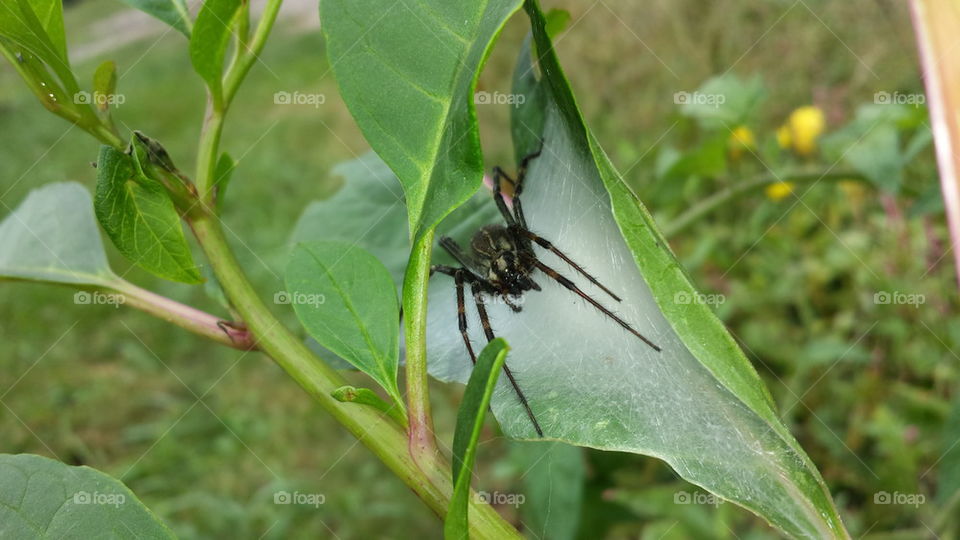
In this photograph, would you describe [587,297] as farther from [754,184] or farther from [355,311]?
[754,184]

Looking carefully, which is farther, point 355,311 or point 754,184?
point 754,184

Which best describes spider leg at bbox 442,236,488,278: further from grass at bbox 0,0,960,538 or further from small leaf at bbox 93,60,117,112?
small leaf at bbox 93,60,117,112

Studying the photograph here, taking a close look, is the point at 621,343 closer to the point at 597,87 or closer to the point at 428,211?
the point at 428,211

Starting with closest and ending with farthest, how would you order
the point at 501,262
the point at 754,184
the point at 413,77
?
the point at 413,77 < the point at 501,262 < the point at 754,184

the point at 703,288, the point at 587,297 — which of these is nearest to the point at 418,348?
the point at 587,297

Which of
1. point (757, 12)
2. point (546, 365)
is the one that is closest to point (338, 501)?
point (546, 365)

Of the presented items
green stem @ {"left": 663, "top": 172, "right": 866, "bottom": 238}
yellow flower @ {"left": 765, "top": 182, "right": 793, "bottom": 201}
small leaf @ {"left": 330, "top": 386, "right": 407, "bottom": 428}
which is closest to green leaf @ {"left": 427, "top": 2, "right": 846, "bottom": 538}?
small leaf @ {"left": 330, "top": 386, "right": 407, "bottom": 428}

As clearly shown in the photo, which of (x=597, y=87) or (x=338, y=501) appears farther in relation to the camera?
(x=597, y=87)
